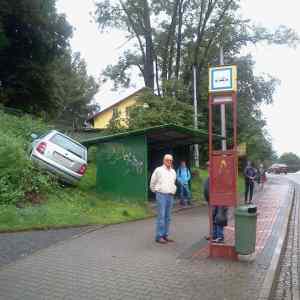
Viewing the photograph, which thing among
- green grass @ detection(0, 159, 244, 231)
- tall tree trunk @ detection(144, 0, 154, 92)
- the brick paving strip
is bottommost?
the brick paving strip

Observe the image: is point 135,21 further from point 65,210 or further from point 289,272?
point 289,272

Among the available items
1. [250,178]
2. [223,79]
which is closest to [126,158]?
[250,178]

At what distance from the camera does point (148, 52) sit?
102ft

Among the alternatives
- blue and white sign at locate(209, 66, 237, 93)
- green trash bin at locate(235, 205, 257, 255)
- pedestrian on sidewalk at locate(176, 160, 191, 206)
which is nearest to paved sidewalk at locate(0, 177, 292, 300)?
green trash bin at locate(235, 205, 257, 255)

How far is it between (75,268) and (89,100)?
193ft

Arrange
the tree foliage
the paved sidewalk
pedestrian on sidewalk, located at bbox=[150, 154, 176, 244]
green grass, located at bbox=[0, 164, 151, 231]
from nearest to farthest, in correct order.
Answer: the paved sidewalk → pedestrian on sidewalk, located at bbox=[150, 154, 176, 244] → green grass, located at bbox=[0, 164, 151, 231] → the tree foliage

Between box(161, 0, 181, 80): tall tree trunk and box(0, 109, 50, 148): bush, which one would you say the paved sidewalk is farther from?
box(161, 0, 181, 80): tall tree trunk

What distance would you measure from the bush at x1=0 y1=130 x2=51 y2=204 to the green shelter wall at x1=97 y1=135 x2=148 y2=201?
7.93 ft

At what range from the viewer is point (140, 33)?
31531 millimetres

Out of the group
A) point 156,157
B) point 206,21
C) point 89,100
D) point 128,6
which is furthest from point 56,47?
→ point 89,100

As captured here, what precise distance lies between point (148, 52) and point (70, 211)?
1946 centimetres

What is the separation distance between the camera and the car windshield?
→ 1644 cm

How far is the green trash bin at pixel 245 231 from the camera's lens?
8570 millimetres

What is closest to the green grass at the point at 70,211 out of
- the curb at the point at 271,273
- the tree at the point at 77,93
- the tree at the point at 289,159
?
the curb at the point at 271,273
